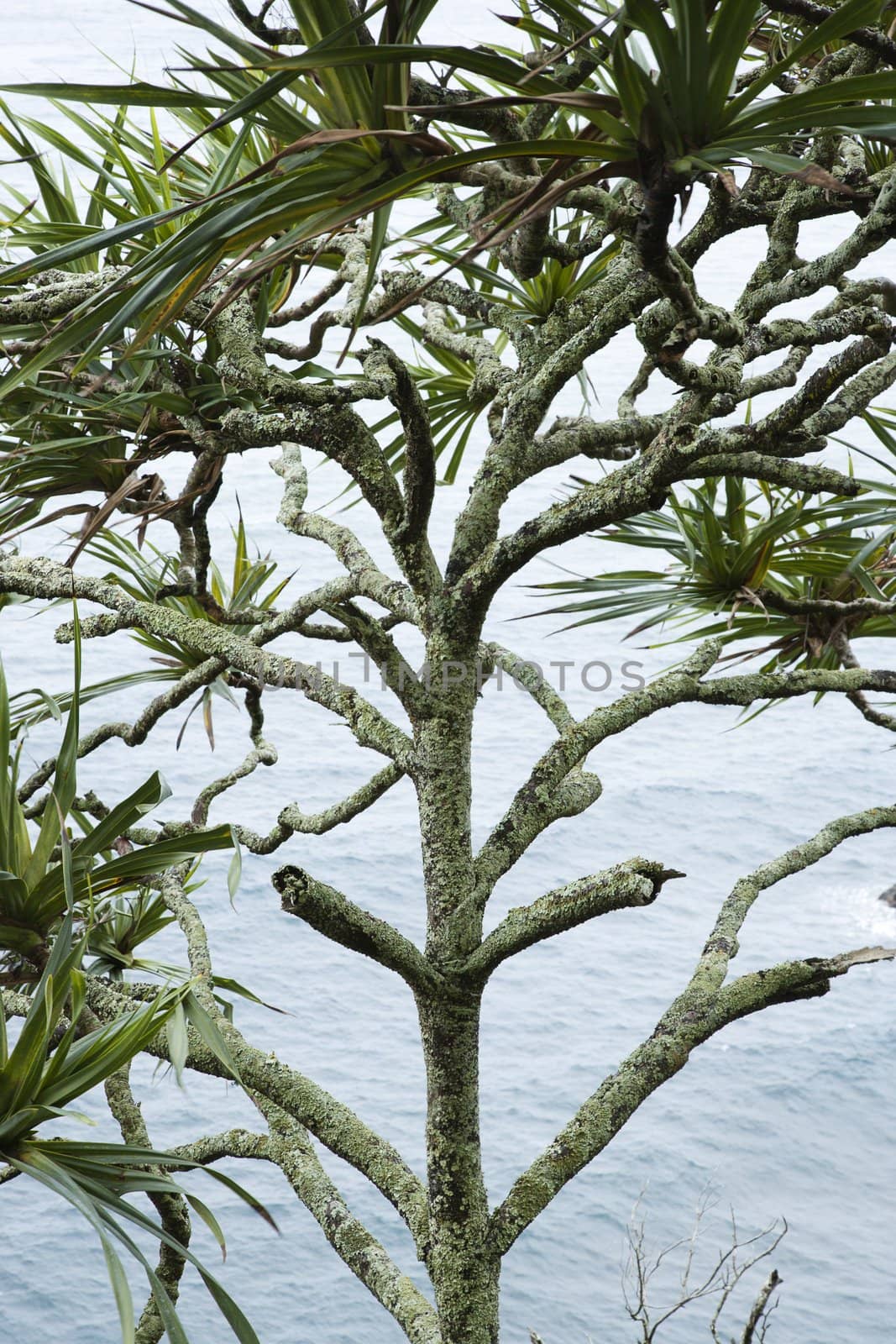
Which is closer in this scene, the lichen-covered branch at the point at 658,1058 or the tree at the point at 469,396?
the tree at the point at 469,396

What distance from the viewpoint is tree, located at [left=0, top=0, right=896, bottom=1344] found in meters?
0.67

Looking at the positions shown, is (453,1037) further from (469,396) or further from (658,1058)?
(469,396)

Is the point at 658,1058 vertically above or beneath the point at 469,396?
beneath

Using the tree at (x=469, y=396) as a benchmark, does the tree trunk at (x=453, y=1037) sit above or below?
below

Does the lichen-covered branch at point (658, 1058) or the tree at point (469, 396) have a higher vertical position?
the tree at point (469, 396)

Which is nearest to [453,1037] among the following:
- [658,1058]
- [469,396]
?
[658,1058]

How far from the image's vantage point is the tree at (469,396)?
0.67m

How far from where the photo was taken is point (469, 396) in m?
1.36

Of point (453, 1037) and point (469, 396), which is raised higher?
point (469, 396)

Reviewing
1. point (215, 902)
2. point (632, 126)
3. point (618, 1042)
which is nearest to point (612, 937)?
point (618, 1042)

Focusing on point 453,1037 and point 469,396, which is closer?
point 453,1037

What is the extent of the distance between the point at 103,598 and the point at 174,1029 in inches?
18.3

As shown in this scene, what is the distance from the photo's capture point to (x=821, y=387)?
3.25 feet

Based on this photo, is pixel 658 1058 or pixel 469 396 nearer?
pixel 658 1058
